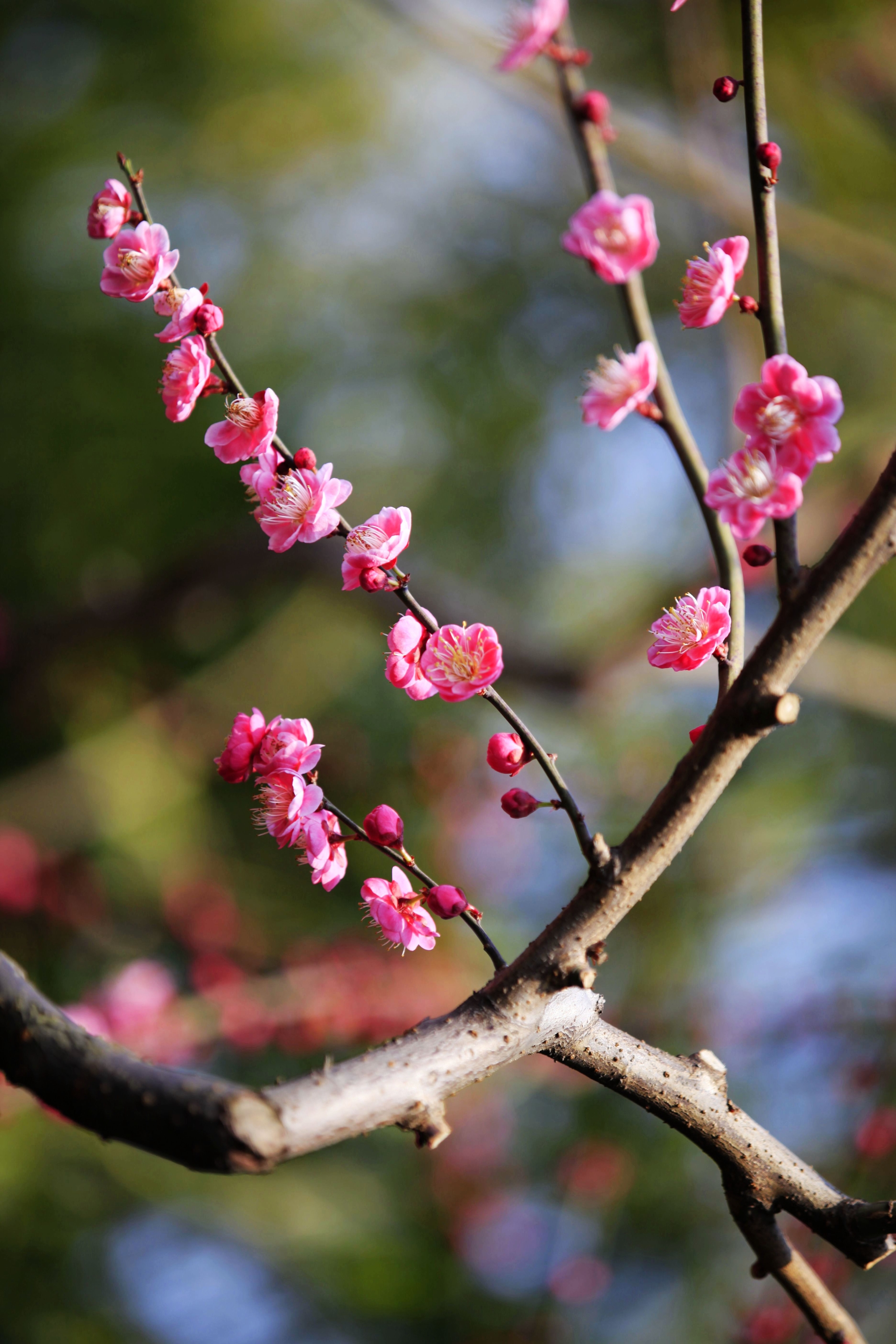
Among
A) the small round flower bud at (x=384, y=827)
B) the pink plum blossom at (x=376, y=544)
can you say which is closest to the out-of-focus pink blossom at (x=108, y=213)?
the pink plum blossom at (x=376, y=544)

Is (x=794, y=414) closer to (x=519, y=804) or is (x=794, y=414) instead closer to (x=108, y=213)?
(x=519, y=804)

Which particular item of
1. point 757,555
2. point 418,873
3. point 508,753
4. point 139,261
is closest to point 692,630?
point 757,555

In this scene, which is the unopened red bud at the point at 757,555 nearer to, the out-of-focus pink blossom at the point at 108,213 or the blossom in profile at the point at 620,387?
the blossom in profile at the point at 620,387

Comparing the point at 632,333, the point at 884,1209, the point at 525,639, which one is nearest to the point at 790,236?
the point at 525,639

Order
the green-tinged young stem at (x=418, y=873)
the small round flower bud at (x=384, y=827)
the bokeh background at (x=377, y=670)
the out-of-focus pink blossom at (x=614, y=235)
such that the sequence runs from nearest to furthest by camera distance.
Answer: the out-of-focus pink blossom at (x=614, y=235) < the green-tinged young stem at (x=418, y=873) < the small round flower bud at (x=384, y=827) < the bokeh background at (x=377, y=670)

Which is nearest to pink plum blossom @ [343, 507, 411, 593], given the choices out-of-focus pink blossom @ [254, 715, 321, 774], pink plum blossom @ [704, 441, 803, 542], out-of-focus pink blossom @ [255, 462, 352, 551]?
out-of-focus pink blossom @ [255, 462, 352, 551]
